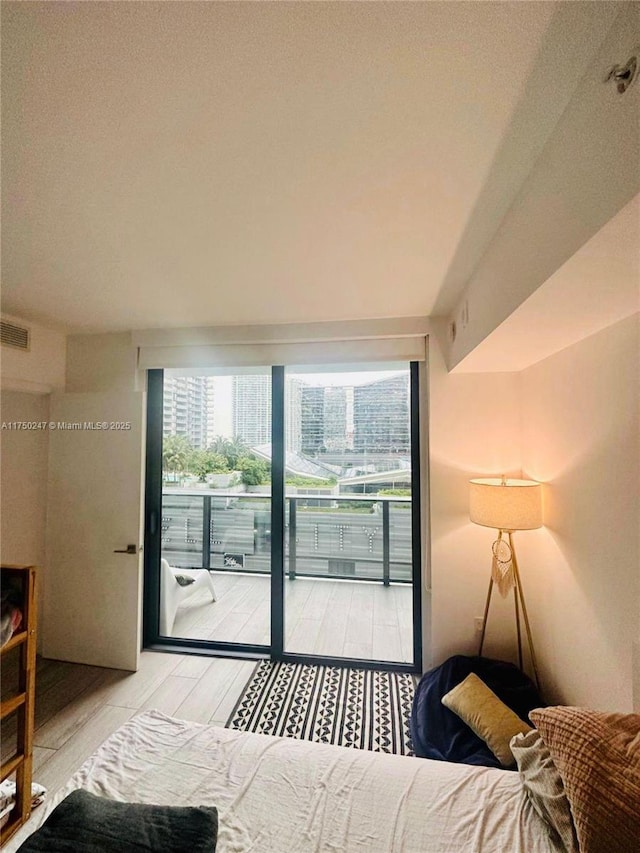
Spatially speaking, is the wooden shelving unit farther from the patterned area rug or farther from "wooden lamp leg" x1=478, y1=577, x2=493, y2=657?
"wooden lamp leg" x1=478, y1=577, x2=493, y2=657

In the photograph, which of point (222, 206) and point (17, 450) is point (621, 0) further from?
point (17, 450)

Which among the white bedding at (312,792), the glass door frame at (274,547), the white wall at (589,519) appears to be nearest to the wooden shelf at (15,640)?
the white bedding at (312,792)

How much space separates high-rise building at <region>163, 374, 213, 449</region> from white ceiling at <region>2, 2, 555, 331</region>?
4.16 ft

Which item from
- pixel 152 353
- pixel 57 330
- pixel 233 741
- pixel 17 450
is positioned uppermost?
pixel 57 330

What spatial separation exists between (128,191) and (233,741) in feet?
6.64

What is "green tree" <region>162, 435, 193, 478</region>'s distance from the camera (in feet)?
9.61

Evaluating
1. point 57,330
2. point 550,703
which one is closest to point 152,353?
point 57,330

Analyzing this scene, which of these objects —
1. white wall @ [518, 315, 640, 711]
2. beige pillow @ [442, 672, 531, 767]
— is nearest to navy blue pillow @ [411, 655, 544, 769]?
beige pillow @ [442, 672, 531, 767]

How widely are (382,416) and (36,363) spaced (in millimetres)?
2654

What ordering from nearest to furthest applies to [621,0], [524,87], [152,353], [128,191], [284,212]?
[621,0] < [524,87] < [128,191] < [284,212] < [152,353]

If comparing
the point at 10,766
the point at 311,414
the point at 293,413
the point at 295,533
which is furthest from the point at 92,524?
the point at 311,414

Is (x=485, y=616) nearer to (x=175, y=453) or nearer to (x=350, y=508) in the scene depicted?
(x=350, y=508)

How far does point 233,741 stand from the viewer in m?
1.33

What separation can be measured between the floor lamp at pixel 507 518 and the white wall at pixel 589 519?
0.09 m
